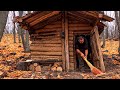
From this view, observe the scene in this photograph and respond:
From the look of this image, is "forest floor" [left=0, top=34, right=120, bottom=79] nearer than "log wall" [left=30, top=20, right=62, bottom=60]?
Yes

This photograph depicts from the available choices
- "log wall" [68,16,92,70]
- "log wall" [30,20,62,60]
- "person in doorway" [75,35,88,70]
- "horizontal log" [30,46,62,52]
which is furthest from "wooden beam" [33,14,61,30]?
"person in doorway" [75,35,88,70]

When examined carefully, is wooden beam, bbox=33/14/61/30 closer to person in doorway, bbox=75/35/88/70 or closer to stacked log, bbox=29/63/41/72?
person in doorway, bbox=75/35/88/70

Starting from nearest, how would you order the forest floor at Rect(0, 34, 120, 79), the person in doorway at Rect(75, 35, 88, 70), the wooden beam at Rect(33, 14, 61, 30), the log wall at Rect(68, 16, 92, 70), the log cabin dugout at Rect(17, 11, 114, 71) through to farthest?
the forest floor at Rect(0, 34, 120, 79)
the person in doorway at Rect(75, 35, 88, 70)
the log cabin dugout at Rect(17, 11, 114, 71)
the wooden beam at Rect(33, 14, 61, 30)
the log wall at Rect(68, 16, 92, 70)

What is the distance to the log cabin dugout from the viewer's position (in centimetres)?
1240

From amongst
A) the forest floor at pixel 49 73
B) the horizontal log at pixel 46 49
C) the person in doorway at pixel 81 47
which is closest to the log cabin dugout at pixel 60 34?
the horizontal log at pixel 46 49

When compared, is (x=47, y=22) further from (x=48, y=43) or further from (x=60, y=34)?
(x=48, y=43)

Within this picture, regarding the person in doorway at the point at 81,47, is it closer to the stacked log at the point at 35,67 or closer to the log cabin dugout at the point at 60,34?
the log cabin dugout at the point at 60,34

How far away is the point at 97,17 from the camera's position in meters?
11.4

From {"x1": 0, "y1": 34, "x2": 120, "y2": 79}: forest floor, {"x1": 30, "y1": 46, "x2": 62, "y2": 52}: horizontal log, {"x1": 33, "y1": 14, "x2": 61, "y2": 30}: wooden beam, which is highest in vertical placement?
{"x1": 33, "y1": 14, "x2": 61, "y2": 30}: wooden beam

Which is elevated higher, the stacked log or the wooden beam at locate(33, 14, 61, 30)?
the wooden beam at locate(33, 14, 61, 30)

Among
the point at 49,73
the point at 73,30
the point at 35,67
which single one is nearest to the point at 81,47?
the point at 73,30

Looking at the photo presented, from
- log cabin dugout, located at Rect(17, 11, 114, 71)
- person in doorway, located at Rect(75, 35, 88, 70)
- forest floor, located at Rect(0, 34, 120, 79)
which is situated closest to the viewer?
forest floor, located at Rect(0, 34, 120, 79)

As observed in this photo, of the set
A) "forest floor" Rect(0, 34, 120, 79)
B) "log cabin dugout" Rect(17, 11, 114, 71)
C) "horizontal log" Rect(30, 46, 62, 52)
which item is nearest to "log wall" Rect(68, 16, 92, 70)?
"log cabin dugout" Rect(17, 11, 114, 71)
